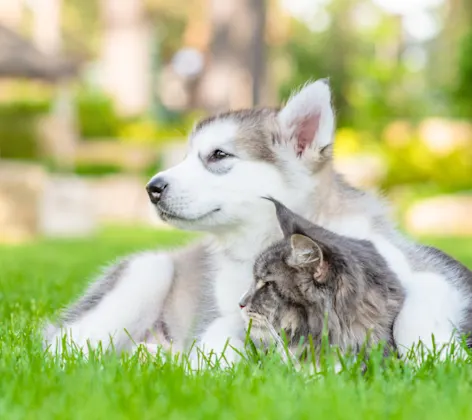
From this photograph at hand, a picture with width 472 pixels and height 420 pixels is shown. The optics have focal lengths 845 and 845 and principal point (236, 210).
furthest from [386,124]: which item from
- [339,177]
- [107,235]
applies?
[339,177]

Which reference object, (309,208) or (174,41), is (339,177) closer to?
(309,208)

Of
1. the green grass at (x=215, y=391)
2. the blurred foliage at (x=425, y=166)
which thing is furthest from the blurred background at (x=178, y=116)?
the green grass at (x=215, y=391)

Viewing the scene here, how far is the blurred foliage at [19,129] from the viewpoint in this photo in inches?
1017

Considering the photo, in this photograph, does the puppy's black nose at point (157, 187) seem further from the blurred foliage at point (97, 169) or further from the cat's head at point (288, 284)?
the blurred foliage at point (97, 169)

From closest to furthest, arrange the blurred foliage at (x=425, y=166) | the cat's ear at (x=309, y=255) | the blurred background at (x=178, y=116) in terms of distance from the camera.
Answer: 1. the cat's ear at (x=309, y=255)
2. the blurred background at (x=178, y=116)
3. the blurred foliage at (x=425, y=166)

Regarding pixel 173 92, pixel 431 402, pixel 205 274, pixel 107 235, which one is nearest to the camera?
pixel 431 402

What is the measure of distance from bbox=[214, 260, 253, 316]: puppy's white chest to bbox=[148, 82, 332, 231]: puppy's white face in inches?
8.8

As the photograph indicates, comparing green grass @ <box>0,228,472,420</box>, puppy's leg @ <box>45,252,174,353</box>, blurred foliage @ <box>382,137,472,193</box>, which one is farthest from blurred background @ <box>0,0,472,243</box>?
green grass @ <box>0,228,472,420</box>

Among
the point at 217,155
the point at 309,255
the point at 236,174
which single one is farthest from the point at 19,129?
the point at 309,255

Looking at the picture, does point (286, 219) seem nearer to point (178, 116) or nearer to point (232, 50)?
point (232, 50)

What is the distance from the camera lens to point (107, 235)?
614 inches

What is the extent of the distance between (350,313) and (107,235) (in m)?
12.4

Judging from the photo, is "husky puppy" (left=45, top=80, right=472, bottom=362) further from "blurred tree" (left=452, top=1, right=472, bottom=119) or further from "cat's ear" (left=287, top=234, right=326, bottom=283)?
"blurred tree" (left=452, top=1, right=472, bottom=119)

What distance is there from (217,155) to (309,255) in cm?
97
